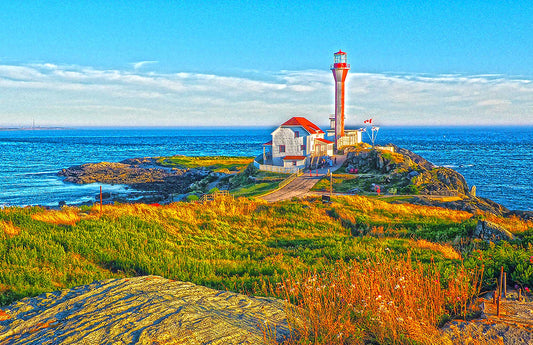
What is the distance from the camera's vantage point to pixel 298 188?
1452 inches

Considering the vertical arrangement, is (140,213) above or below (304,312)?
below

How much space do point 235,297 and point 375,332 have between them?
2290 mm

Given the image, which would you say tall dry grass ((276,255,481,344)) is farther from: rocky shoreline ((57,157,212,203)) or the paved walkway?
rocky shoreline ((57,157,212,203))

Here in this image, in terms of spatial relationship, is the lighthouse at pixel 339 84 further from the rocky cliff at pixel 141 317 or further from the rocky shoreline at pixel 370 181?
the rocky cliff at pixel 141 317

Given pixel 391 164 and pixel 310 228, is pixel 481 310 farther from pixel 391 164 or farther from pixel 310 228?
pixel 391 164

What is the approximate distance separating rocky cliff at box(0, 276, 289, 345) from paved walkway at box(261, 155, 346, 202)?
25.6 meters

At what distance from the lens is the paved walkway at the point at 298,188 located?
32.9 meters

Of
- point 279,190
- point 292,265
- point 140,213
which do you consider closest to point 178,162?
point 279,190

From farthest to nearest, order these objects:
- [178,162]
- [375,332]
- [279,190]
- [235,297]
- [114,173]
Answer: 1. [178,162]
2. [114,173]
3. [279,190]
4. [235,297]
5. [375,332]

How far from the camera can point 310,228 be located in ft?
54.6

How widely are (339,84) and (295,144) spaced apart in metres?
14.0

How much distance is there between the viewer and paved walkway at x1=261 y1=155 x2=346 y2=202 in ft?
108

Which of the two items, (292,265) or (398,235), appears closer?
(292,265)

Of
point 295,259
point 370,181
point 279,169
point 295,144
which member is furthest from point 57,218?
point 295,144
